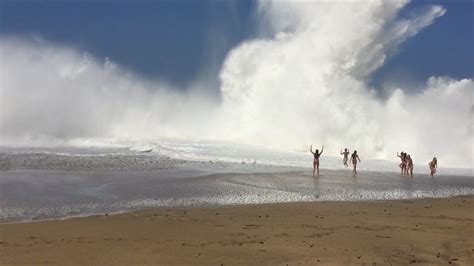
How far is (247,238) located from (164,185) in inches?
260

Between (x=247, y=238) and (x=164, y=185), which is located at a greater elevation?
(x=164, y=185)

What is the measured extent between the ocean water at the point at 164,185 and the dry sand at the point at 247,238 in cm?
139

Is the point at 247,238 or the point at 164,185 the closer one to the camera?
the point at 247,238

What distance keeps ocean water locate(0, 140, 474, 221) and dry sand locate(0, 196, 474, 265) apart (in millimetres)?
1390

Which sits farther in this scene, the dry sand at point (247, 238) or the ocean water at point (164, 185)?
the ocean water at point (164, 185)

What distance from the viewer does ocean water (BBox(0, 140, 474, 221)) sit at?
34.2 ft

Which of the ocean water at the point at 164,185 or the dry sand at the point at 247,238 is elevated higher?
the ocean water at the point at 164,185

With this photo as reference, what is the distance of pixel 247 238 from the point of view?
24.0 feet

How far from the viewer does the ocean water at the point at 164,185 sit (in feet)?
34.2

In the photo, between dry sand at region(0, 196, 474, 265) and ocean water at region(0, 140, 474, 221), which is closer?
dry sand at region(0, 196, 474, 265)

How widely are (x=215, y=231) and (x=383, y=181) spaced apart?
34.3 feet

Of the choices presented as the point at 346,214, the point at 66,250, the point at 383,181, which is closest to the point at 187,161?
the point at 383,181

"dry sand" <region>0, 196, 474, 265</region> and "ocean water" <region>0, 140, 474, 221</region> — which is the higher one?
"ocean water" <region>0, 140, 474, 221</region>

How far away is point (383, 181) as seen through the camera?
1680cm
